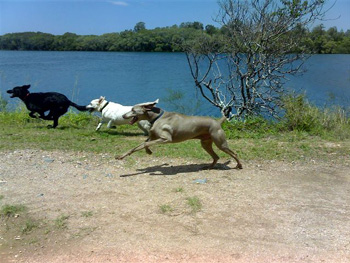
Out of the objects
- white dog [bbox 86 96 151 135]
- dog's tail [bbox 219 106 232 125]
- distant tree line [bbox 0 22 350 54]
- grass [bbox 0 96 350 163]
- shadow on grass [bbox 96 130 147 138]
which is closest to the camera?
dog's tail [bbox 219 106 232 125]

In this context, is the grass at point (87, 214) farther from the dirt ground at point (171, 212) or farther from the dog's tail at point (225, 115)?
the dog's tail at point (225, 115)

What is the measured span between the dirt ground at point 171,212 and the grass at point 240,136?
37.4 inches

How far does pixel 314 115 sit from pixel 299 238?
7225 mm

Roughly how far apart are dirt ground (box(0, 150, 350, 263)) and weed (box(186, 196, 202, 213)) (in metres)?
0.03

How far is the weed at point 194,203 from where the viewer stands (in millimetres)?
5507

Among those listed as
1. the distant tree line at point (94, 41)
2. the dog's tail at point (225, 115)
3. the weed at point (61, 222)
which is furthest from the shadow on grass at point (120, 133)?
the distant tree line at point (94, 41)

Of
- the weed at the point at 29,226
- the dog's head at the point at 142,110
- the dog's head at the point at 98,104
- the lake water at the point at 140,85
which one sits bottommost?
the lake water at the point at 140,85

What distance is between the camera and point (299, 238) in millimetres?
4793

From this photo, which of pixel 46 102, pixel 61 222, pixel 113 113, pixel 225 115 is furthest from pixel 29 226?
pixel 225 115

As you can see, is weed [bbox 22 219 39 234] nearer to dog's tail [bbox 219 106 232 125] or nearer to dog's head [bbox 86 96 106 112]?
dog's tail [bbox 219 106 232 125]

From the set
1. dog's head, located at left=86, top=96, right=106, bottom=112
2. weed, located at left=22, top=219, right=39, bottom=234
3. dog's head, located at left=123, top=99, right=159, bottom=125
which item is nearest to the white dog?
dog's head, located at left=86, top=96, right=106, bottom=112

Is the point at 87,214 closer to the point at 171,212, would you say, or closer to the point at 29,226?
the point at 29,226

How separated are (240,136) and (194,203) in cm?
506

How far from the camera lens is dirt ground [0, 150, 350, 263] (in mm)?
4473
